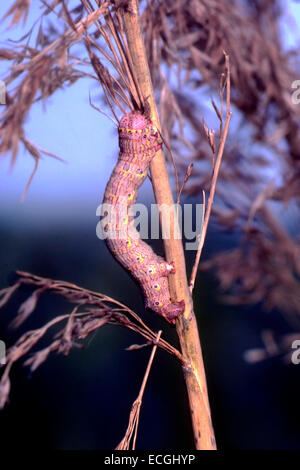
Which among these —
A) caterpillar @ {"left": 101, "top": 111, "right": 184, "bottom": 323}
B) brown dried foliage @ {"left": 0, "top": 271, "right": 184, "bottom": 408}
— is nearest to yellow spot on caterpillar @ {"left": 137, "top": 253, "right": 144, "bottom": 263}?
caterpillar @ {"left": 101, "top": 111, "right": 184, "bottom": 323}

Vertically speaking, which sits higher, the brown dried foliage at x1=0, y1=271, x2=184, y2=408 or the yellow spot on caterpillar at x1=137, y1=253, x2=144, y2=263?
the yellow spot on caterpillar at x1=137, y1=253, x2=144, y2=263

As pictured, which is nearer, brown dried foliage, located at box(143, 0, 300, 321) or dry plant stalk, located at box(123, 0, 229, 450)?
dry plant stalk, located at box(123, 0, 229, 450)

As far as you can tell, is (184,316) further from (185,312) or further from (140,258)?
(140,258)

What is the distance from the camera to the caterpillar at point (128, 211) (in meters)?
0.49

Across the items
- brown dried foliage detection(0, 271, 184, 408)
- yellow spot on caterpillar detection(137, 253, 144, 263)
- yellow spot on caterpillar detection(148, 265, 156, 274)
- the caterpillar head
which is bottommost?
brown dried foliage detection(0, 271, 184, 408)

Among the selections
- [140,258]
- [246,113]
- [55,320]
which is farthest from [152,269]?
[246,113]

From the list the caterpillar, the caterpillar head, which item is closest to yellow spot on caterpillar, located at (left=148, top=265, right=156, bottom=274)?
the caterpillar

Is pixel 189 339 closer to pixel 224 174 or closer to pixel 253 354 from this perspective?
pixel 253 354

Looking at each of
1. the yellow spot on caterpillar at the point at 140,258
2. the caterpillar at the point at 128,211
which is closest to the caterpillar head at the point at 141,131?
the caterpillar at the point at 128,211

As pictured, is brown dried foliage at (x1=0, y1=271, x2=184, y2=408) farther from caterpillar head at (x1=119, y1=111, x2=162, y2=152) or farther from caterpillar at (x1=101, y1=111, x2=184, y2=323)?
caterpillar head at (x1=119, y1=111, x2=162, y2=152)

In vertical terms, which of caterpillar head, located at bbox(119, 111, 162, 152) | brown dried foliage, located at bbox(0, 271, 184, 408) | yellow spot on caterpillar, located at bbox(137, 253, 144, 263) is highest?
caterpillar head, located at bbox(119, 111, 162, 152)

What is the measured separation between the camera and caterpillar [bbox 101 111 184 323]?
1.61ft

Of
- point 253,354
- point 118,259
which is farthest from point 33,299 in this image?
point 253,354

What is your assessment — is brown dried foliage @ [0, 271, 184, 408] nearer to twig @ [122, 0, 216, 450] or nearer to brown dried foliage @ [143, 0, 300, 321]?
twig @ [122, 0, 216, 450]
